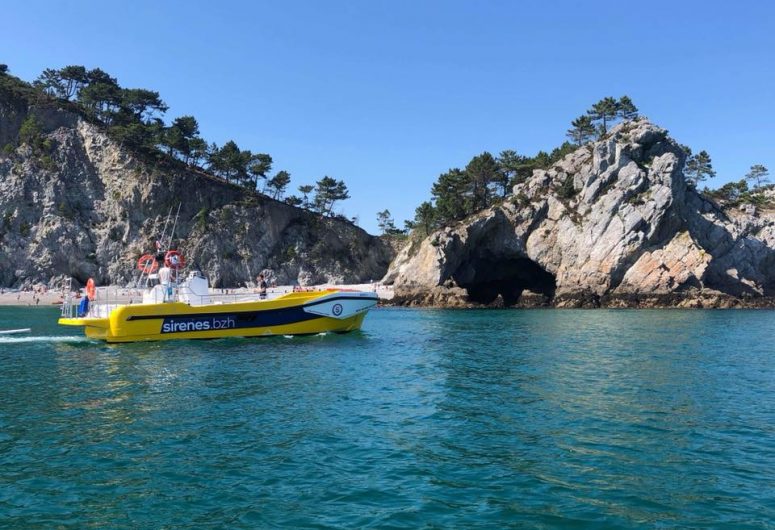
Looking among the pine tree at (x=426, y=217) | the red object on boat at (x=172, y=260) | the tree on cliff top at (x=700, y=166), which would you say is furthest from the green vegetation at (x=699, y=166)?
the red object on boat at (x=172, y=260)

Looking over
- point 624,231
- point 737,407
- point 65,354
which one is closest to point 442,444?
point 737,407

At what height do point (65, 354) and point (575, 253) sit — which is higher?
point (575, 253)

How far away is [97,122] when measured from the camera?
92.5 m

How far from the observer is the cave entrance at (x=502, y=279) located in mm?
77438

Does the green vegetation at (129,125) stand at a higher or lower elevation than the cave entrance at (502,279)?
higher

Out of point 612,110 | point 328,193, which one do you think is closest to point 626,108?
point 612,110

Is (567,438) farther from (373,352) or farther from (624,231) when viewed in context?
(624,231)

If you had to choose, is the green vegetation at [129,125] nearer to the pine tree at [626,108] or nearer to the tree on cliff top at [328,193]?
the tree on cliff top at [328,193]

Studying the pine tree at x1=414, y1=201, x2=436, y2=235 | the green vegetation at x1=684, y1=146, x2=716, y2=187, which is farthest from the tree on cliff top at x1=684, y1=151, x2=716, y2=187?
the pine tree at x1=414, y1=201, x2=436, y2=235

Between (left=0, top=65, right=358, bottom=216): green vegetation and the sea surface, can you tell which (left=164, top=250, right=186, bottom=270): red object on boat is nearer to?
the sea surface

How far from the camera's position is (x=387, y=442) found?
447 inches

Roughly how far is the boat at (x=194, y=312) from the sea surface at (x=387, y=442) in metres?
5.10

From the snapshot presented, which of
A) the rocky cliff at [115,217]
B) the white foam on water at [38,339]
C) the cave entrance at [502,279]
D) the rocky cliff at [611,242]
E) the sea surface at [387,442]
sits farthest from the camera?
the rocky cliff at [115,217]

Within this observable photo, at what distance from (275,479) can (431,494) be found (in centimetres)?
269
